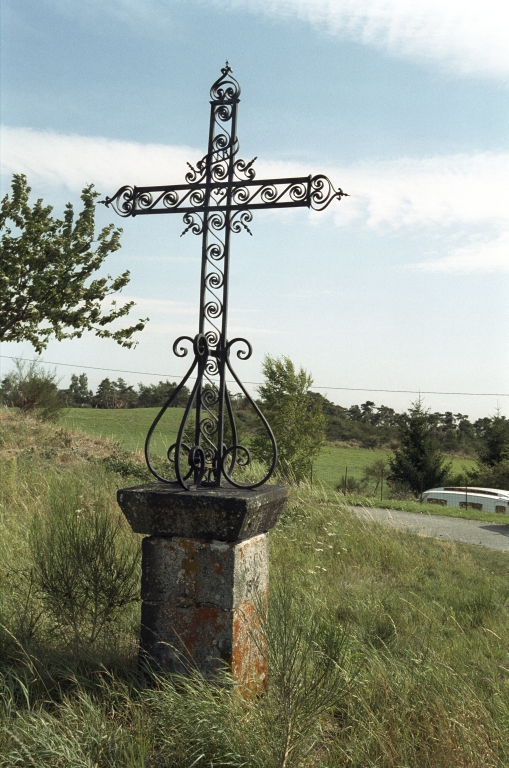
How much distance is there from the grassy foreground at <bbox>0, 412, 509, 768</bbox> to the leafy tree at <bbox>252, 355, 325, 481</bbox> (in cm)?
1760

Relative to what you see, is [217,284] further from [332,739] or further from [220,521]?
[332,739]

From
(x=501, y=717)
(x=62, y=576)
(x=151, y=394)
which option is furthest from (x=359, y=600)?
(x=151, y=394)

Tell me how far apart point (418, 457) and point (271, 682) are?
23.4 m

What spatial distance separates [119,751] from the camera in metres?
2.33

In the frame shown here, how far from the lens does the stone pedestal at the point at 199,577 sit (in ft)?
8.95

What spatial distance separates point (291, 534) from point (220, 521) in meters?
4.86

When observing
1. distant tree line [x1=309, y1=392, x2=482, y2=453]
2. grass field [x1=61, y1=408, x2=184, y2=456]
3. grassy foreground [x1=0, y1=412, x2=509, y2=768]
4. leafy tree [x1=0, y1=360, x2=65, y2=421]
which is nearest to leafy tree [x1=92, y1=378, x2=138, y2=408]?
grass field [x1=61, y1=408, x2=184, y2=456]

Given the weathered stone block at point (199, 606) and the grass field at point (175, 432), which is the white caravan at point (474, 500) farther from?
the weathered stone block at point (199, 606)

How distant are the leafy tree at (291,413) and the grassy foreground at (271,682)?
57.7 feet

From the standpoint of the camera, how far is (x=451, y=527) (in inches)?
476

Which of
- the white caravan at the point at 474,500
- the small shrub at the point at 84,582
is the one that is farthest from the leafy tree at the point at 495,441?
the small shrub at the point at 84,582

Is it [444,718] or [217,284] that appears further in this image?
[217,284]

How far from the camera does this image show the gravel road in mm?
9780

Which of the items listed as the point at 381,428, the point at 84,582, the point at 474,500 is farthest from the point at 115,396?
the point at 84,582
